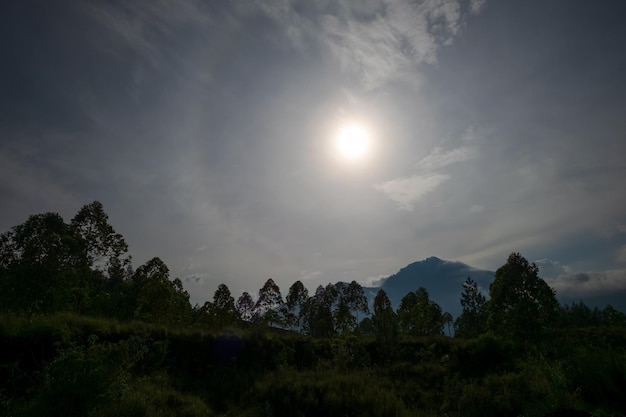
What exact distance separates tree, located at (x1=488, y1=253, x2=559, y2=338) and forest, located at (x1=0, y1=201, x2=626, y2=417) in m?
0.13

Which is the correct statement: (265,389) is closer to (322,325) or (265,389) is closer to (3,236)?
(3,236)

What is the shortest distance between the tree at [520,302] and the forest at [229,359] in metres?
0.13

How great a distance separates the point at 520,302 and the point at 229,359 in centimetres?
3121

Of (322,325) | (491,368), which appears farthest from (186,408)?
(322,325)

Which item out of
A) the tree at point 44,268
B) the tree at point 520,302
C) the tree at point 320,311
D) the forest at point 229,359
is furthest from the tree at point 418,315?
the tree at point 44,268

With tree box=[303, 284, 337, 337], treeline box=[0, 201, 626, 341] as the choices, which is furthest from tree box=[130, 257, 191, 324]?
tree box=[303, 284, 337, 337]

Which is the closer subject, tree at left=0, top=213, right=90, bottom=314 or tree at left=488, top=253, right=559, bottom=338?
tree at left=0, top=213, right=90, bottom=314

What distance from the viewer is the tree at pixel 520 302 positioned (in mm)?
33844

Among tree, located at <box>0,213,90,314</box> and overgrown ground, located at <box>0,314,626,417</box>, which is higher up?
tree, located at <box>0,213,90,314</box>

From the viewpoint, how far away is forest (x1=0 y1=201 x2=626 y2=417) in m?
8.89

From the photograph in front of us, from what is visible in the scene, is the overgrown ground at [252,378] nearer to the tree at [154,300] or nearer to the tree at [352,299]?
the tree at [154,300]

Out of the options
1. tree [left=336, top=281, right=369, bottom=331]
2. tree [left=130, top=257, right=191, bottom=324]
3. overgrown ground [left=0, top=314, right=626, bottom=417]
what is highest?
tree [left=336, top=281, right=369, bottom=331]

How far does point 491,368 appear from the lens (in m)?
18.4

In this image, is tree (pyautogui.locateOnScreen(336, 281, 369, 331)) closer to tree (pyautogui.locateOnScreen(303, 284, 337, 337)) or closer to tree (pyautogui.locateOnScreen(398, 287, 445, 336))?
tree (pyautogui.locateOnScreen(303, 284, 337, 337))
